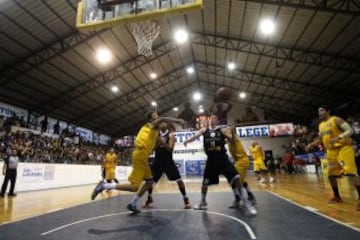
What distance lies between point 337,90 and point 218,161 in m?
22.2

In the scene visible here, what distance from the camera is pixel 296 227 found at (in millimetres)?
3744

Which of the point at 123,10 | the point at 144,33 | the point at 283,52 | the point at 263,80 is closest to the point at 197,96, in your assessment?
the point at 263,80

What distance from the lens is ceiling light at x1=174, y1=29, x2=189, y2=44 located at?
2010 centimetres

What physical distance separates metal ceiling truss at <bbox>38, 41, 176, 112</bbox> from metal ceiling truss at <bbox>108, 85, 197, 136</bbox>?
32.7 ft

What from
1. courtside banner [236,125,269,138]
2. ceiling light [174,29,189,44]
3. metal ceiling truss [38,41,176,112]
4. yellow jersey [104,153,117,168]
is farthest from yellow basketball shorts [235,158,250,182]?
courtside banner [236,125,269,138]

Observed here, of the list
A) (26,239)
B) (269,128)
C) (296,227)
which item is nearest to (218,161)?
(296,227)

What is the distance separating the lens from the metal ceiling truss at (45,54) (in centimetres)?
1764

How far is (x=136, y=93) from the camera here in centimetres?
2916

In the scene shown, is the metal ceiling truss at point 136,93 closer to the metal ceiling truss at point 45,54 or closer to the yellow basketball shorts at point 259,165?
the metal ceiling truss at point 45,54

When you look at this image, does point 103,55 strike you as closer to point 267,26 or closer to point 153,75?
point 153,75

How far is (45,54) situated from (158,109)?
60.4 feet

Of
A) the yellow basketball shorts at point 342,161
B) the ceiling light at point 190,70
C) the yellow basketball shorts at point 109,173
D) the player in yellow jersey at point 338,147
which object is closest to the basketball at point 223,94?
the player in yellow jersey at point 338,147

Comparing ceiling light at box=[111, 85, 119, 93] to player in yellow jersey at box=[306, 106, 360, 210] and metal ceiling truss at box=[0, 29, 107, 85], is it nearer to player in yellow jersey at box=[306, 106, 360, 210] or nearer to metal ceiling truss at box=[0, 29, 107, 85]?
metal ceiling truss at box=[0, 29, 107, 85]

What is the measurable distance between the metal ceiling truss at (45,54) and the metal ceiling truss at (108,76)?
5.31m
